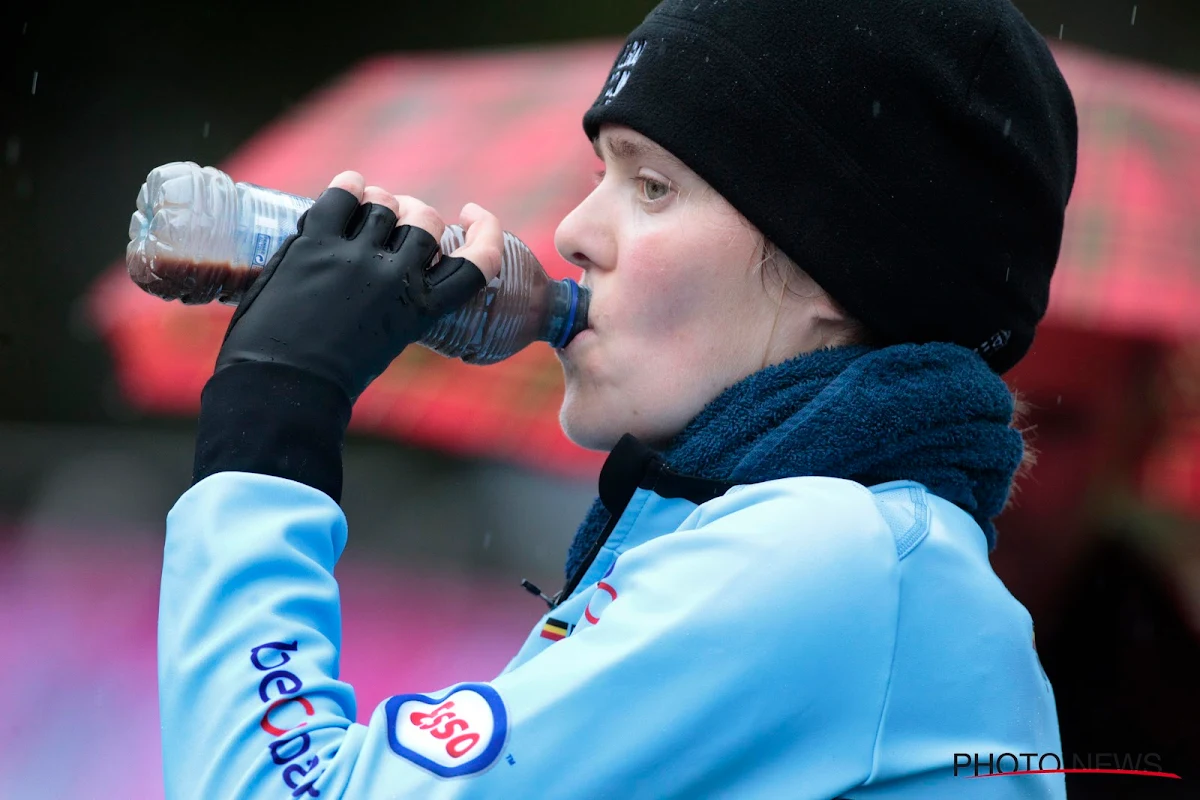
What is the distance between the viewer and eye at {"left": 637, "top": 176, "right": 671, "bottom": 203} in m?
1.20

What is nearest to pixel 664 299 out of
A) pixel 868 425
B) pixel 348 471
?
pixel 868 425

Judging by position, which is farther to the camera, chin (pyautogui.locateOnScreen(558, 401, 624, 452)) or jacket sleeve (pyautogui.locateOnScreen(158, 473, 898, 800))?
chin (pyautogui.locateOnScreen(558, 401, 624, 452))

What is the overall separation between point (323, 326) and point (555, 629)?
14.6 inches

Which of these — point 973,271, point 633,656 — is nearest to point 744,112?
point 973,271

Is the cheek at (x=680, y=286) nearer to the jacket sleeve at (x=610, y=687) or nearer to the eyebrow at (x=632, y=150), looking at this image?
the eyebrow at (x=632, y=150)

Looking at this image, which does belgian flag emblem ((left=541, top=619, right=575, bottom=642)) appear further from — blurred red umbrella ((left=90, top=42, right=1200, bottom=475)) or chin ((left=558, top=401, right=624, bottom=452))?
blurred red umbrella ((left=90, top=42, right=1200, bottom=475))

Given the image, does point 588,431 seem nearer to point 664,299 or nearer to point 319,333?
point 664,299

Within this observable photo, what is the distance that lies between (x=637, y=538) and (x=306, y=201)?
0.52 meters

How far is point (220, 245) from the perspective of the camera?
1.18 metres

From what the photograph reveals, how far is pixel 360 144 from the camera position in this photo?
3.76 meters

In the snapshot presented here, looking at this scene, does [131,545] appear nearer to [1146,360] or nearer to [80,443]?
[80,443]

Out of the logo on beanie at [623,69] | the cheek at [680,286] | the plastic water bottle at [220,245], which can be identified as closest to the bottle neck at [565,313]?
the plastic water bottle at [220,245]

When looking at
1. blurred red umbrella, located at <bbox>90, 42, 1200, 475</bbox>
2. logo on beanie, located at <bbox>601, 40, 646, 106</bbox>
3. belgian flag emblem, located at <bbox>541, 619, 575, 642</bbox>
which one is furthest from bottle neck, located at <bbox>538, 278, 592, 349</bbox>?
blurred red umbrella, located at <bbox>90, 42, 1200, 475</bbox>

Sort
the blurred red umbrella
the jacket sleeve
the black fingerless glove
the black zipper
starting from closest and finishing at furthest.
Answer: the jacket sleeve < the black fingerless glove < the black zipper < the blurred red umbrella
